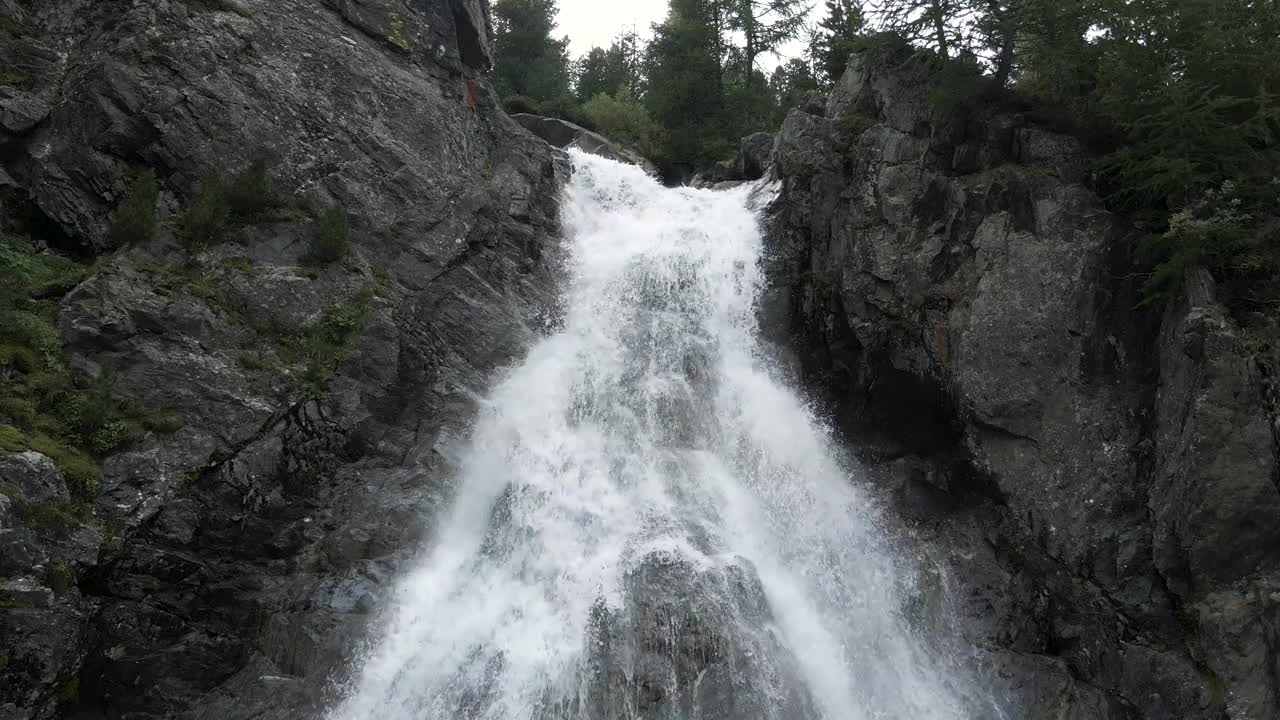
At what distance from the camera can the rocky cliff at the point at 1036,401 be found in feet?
35.2

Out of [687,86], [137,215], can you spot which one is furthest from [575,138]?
[137,215]

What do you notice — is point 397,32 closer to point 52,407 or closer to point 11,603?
point 52,407

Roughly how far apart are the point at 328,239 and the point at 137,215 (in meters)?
2.90

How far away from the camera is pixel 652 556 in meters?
12.1

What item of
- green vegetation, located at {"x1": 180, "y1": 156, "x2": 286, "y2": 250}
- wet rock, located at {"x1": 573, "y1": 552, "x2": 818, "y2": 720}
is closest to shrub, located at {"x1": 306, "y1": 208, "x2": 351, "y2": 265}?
green vegetation, located at {"x1": 180, "y1": 156, "x2": 286, "y2": 250}

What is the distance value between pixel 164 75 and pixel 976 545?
670 inches

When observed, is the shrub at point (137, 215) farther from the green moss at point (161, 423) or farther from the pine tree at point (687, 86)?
the pine tree at point (687, 86)

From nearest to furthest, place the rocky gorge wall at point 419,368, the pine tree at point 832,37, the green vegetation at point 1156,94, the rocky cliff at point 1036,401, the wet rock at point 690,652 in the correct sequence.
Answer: the rocky gorge wall at point 419,368 < the wet rock at point 690,652 < the rocky cliff at point 1036,401 < the green vegetation at point 1156,94 < the pine tree at point 832,37

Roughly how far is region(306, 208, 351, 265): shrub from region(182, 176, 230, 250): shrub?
1.47m

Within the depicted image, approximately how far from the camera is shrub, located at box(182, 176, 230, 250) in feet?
42.5

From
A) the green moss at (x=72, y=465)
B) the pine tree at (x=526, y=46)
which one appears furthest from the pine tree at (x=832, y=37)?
the green moss at (x=72, y=465)

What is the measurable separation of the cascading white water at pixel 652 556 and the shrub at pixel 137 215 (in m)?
6.33

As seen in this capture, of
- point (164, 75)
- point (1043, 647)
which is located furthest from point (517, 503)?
point (164, 75)

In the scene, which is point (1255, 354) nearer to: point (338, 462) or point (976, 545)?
point (976, 545)
